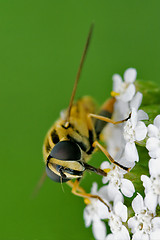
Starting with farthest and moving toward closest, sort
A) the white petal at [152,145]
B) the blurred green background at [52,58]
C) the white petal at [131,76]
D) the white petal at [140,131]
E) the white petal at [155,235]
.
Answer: the blurred green background at [52,58] → the white petal at [131,76] → the white petal at [140,131] → the white petal at [152,145] → the white petal at [155,235]

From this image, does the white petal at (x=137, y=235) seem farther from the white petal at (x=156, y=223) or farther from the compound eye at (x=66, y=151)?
the compound eye at (x=66, y=151)

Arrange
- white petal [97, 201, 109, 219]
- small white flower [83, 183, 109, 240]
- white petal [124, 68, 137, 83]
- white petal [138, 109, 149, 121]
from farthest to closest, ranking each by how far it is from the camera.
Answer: white petal [124, 68, 137, 83] < small white flower [83, 183, 109, 240] < white petal [97, 201, 109, 219] < white petal [138, 109, 149, 121]

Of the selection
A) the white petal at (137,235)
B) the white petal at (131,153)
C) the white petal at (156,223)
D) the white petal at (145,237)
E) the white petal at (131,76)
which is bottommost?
the white petal at (137,235)

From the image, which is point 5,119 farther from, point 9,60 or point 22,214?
point 22,214

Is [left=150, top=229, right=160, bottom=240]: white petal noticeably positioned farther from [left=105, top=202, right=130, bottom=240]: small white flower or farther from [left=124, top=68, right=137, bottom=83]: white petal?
[left=124, top=68, right=137, bottom=83]: white petal

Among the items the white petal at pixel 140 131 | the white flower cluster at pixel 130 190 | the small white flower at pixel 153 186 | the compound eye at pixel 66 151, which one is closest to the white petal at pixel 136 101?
the white flower cluster at pixel 130 190

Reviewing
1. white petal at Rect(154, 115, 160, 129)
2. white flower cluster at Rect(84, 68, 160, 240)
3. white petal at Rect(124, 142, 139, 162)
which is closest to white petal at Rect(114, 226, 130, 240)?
white flower cluster at Rect(84, 68, 160, 240)

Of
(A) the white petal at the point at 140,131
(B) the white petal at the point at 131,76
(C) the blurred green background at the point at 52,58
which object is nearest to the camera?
(A) the white petal at the point at 140,131
